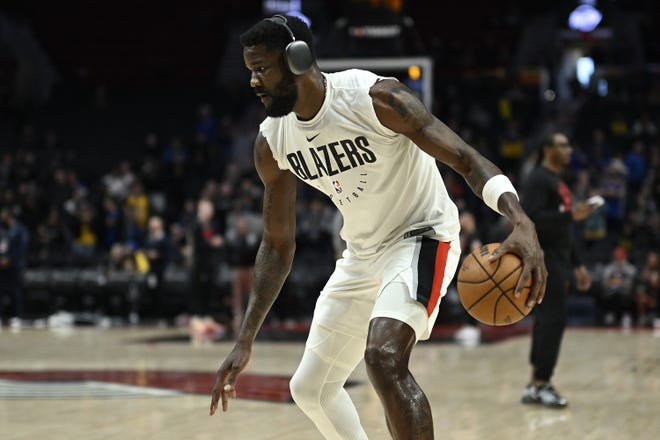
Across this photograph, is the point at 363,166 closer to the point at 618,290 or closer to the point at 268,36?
the point at 268,36

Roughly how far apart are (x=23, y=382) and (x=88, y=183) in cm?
1283

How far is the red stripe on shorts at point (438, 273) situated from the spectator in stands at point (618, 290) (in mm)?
11723

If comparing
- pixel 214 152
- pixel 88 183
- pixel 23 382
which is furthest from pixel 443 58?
pixel 23 382

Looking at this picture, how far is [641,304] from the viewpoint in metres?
15.3

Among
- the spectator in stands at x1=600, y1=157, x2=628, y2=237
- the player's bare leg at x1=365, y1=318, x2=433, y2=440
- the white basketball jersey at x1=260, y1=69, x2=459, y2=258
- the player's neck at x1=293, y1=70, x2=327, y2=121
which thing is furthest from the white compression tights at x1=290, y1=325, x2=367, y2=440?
the spectator in stands at x1=600, y1=157, x2=628, y2=237

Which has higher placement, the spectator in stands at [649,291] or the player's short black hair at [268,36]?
the player's short black hair at [268,36]

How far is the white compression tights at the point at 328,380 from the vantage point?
4281 millimetres

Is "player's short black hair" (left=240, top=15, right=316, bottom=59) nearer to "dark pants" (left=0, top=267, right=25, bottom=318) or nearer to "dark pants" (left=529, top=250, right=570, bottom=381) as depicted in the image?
"dark pants" (left=529, top=250, right=570, bottom=381)

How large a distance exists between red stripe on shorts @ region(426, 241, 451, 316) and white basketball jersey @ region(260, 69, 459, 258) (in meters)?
0.06

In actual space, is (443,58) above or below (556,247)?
above

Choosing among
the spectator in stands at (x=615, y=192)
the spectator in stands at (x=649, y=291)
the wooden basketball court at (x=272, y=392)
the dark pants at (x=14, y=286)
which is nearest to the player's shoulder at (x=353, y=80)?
the wooden basketball court at (x=272, y=392)

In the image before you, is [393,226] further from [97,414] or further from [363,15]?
[363,15]

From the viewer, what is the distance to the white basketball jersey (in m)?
4.15

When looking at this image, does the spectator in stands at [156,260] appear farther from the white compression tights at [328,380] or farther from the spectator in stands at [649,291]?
the white compression tights at [328,380]
